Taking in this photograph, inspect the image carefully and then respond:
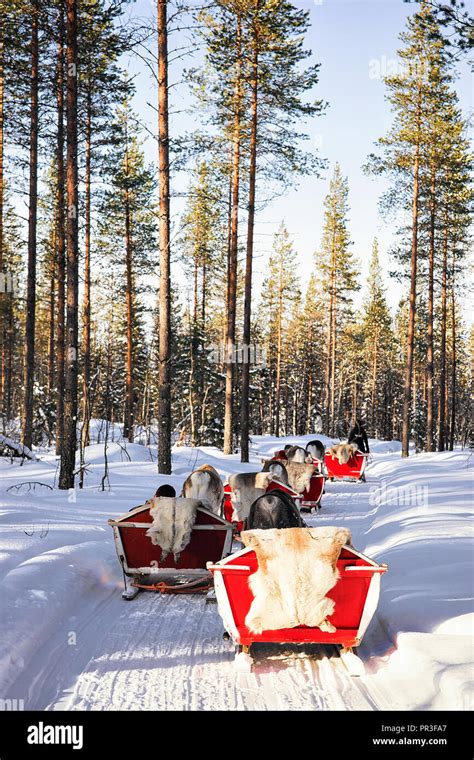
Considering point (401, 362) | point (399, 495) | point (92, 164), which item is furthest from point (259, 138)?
point (401, 362)

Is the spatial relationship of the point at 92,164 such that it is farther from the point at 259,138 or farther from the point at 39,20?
the point at 39,20

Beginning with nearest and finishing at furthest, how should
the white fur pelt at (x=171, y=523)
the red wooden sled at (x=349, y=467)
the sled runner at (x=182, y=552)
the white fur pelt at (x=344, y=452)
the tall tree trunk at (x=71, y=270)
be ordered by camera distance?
1. the white fur pelt at (x=171, y=523)
2. the sled runner at (x=182, y=552)
3. the tall tree trunk at (x=71, y=270)
4. the white fur pelt at (x=344, y=452)
5. the red wooden sled at (x=349, y=467)

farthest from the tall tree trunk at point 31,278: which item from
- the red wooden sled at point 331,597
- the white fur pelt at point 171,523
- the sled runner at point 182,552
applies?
the red wooden sled at point 331,597

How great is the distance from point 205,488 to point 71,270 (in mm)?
6063

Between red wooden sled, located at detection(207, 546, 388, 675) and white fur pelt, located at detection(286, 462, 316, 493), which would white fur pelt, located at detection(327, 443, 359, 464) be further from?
red wooden sled, located at detection(207, 546, 388, 675)

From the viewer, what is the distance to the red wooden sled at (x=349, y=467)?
19.2m

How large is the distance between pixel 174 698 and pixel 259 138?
2102cm

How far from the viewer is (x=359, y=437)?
67.4ft

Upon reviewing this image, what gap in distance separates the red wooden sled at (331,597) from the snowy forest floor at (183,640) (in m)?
0.26

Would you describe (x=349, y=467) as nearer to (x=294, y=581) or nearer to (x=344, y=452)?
(x=344, y=452)

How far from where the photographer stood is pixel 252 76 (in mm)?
22047

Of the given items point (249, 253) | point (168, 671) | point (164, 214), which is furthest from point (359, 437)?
point (168, 671)

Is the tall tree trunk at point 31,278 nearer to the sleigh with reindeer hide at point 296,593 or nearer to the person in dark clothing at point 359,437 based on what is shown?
the person in dark clothing at point 359,437

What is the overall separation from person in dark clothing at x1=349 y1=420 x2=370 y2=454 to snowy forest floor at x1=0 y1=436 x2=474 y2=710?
32.6ft
